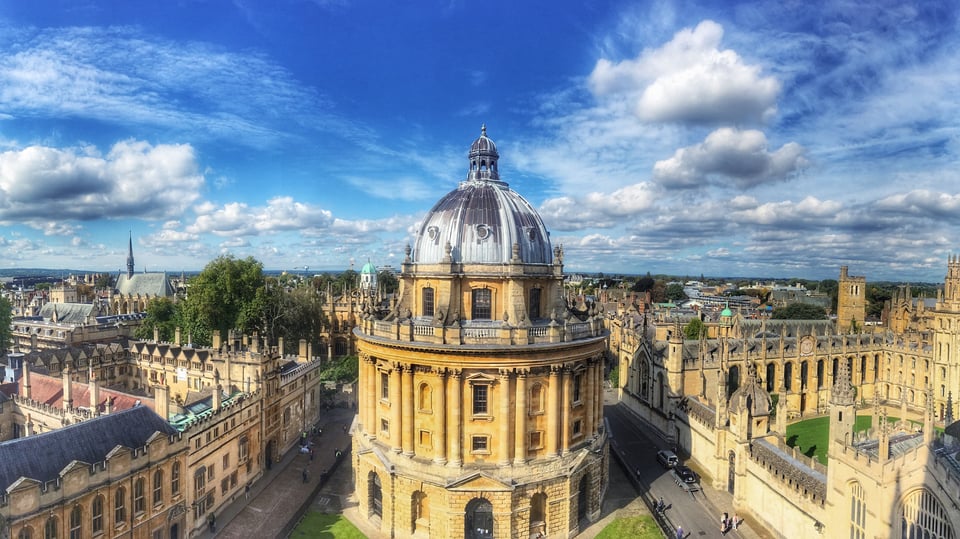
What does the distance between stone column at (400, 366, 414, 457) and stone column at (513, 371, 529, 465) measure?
596 cm

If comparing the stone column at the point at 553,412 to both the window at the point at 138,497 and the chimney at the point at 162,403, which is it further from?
the chimney at the point at 162,403

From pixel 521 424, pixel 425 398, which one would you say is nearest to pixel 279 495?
pixel 425 398

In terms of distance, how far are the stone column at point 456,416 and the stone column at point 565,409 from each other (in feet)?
19.5

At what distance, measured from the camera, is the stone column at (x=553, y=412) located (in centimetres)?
3007

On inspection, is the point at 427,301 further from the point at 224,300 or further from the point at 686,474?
the point at 224,300

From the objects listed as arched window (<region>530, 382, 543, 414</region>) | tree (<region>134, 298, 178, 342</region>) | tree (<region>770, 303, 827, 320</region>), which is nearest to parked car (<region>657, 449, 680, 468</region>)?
arched window (<region>530, 382, 543, 414</region>)

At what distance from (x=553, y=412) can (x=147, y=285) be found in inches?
4416

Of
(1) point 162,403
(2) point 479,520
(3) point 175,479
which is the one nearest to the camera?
(3) point 175,479

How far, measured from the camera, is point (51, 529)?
22.1 meters

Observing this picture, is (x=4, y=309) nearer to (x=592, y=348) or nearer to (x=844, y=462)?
(x=592, y=348)

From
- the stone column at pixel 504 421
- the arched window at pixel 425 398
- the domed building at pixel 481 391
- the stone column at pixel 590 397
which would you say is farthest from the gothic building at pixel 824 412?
the arched window at pixel 425 398

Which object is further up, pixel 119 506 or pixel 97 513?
pixel 97 513

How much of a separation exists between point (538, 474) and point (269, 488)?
19.5 m

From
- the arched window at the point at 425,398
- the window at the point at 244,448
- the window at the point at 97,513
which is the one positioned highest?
the arched window at the point at 425,398
